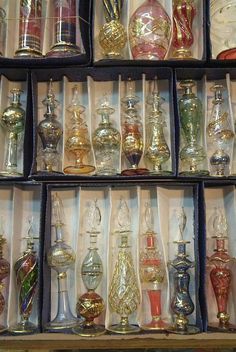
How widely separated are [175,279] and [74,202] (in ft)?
1.21

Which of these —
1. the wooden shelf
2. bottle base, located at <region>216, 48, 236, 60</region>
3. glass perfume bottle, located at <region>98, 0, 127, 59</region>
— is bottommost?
the wooden shelf

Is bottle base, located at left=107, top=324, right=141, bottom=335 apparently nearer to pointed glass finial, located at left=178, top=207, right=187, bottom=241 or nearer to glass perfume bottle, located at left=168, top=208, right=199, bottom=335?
glass perfume bottle, located at left=168, top=208, right=199, bottom=335

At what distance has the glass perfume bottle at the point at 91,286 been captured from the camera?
1170mm

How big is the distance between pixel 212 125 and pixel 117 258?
18.9 inches

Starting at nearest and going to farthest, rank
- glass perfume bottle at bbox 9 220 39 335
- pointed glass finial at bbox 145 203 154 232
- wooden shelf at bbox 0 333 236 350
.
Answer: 1. wooden shelf at bbox 0 333 236 350
2. glass perfume bottle at bbox 9 220 39 335
3. pointed glass finial at bbox 145 203 154 232

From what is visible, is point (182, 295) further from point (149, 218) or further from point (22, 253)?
point (22, 253)

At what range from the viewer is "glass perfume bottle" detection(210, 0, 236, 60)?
1.36 m

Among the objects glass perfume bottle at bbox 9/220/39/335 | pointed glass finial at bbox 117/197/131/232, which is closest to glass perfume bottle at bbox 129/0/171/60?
pointed glass finial at bbox 117/197/131/232

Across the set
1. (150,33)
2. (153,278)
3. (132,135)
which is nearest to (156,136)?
(132,135)

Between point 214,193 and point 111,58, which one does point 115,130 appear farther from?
point 214,193

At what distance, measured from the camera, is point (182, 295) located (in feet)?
3.96

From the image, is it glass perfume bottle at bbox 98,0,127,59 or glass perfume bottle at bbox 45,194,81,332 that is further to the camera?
glass perfume bottle at bbox 98,0,127,59

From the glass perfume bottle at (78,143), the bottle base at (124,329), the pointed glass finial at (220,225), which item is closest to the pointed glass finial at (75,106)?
the glass perfume bottle at (78,143)

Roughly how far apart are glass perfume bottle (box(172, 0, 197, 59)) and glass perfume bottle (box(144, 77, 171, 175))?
0.12 meters
